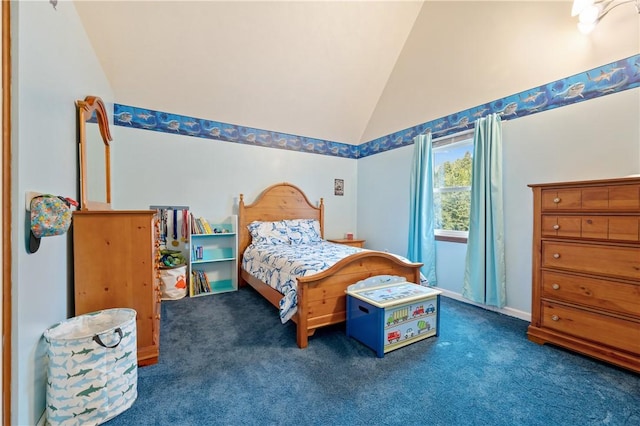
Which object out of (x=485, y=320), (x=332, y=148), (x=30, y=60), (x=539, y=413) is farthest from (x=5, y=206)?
(x=332, y=148)

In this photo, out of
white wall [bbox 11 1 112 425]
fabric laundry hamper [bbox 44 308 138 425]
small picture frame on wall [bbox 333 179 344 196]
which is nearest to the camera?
white wall [bbox 11 1 112 425]

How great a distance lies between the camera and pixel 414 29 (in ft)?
11.1

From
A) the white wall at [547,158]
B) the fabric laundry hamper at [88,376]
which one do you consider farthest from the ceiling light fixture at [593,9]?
the fabric laundry hamper at [88,376]

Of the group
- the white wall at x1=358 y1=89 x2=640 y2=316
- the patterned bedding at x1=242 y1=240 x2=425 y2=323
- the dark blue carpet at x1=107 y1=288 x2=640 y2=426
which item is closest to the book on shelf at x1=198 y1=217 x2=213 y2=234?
the patterned bedding at x1=242 y1=240 x2=425 y2=323

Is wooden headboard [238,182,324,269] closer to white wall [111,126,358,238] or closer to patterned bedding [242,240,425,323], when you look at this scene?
white wall [111,126,358,238]

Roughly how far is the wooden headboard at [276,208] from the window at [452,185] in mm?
1785

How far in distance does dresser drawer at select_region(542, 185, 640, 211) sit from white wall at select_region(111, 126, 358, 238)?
309 centimetres

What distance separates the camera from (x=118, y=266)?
1.75 meters

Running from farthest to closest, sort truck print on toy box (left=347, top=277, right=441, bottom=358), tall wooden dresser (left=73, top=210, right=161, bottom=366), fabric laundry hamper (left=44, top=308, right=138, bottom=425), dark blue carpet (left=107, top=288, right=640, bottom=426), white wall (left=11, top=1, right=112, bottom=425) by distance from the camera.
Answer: truck print on toy box (left=347, top=277, right=441, bottom=358) → tall wooden dresser (left=73, top=210, right=161, bottom=366) → dark blue carpet (left=107, top=288, right=640, bottom=426) → fabric laundry hamper (left=44, top=308, right=138, bottom=425) → white wall (left=11, top=1, right=112, bottom=425)

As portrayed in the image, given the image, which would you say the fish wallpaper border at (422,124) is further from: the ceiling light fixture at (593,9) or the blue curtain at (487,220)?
the ceiling light fixture at (593,9)

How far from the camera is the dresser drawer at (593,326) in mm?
1688

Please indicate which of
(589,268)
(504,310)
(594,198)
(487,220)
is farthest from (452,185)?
(589,268)

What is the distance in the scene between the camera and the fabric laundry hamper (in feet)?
4.11

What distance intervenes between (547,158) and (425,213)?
133 cm
